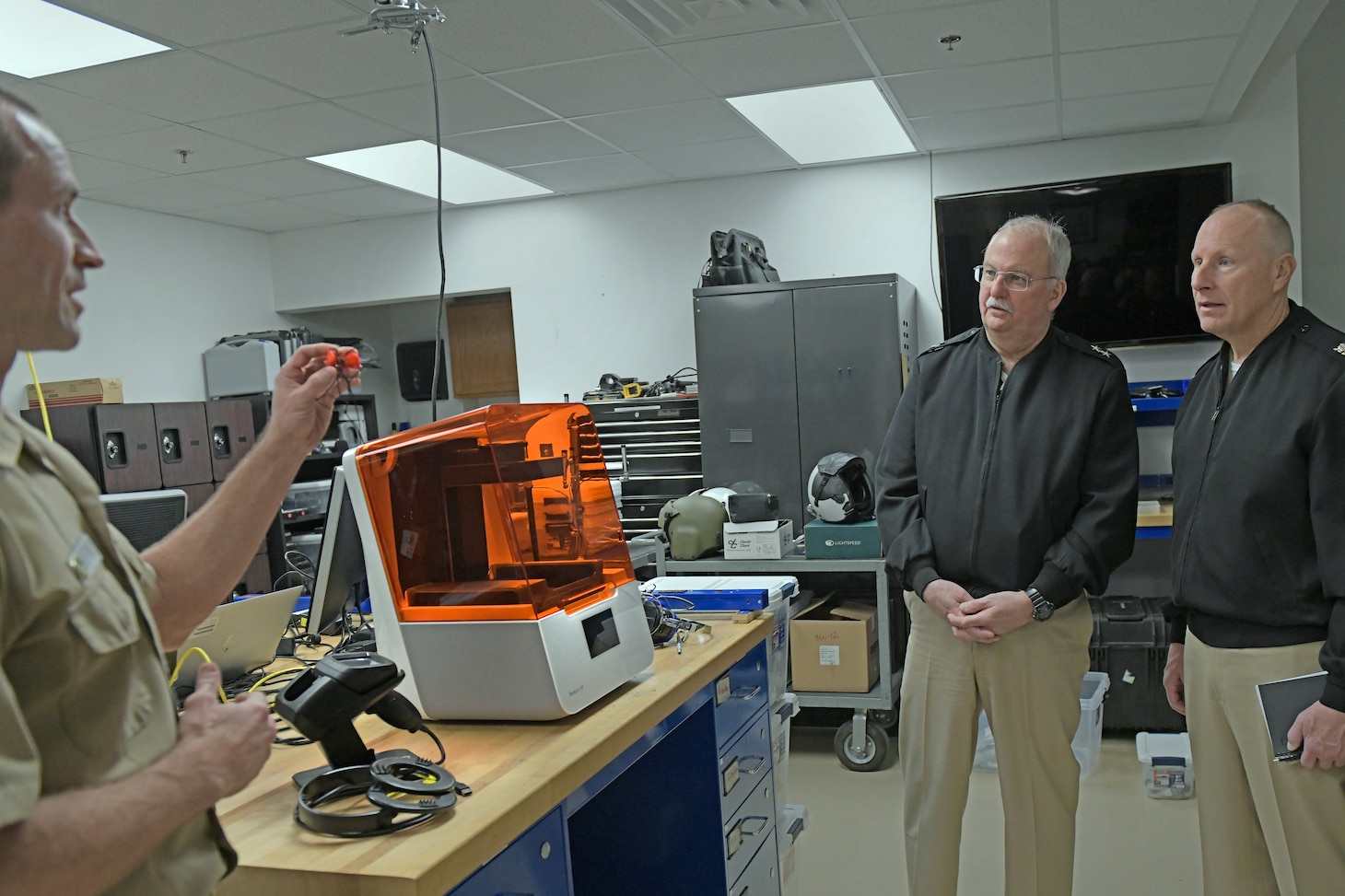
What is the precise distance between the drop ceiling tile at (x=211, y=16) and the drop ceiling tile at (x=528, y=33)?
338 millimetres

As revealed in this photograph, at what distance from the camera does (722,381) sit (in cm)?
498

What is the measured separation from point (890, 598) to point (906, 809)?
1.98 metres

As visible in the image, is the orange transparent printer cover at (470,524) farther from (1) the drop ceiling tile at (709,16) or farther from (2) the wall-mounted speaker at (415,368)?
(2) the wall-mounted speaker at (415,368)

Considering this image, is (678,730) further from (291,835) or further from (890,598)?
(890,598)

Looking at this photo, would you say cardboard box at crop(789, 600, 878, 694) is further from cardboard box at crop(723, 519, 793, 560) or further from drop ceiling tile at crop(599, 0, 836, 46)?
drop ceiling tile at crop(599, 0, 836, 46)

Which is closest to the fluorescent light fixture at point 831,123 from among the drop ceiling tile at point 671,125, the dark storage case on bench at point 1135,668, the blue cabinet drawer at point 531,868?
the drop ceiling tile at point 671,125

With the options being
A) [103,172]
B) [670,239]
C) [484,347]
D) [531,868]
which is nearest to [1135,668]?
[670,239]

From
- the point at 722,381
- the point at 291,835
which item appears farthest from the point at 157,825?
the point at 722,381

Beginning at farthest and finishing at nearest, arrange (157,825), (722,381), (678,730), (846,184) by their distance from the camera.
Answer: (846,184) < (722,381) < (678,730) < (157,825)

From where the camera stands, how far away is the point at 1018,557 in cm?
218

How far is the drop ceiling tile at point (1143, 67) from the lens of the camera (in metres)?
3.79

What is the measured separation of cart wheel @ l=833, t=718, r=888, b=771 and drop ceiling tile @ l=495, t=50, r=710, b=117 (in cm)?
252

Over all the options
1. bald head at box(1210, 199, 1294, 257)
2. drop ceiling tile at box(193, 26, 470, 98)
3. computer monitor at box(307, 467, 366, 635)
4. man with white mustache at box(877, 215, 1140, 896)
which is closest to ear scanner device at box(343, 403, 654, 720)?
computer monitor at box(307, 467, 366, 635)

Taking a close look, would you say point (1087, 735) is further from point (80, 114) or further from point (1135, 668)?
point (80, 114)
